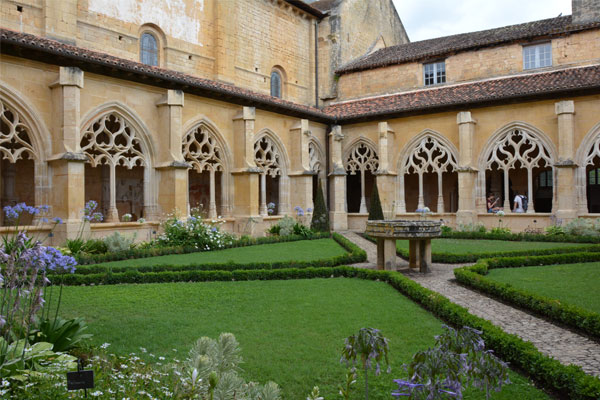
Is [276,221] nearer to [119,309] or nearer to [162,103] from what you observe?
[162,103]

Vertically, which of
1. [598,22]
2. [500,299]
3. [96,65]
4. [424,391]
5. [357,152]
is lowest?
[500,299]

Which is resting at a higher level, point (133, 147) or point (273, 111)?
point (273, 111)

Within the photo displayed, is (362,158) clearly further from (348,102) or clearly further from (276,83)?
(276,83)

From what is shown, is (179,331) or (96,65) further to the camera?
(96,65)

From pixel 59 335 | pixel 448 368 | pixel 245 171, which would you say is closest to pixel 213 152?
pixel 245 171

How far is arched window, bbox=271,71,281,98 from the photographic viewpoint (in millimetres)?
20500

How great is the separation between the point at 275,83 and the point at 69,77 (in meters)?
10.5

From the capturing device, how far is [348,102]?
841 inches

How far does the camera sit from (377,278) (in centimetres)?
813

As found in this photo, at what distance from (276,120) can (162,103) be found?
16.4 feet

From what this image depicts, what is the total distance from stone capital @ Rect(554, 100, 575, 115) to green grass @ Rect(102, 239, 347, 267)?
27.0 ft

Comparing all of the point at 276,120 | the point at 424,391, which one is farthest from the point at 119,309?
the point at 276,120

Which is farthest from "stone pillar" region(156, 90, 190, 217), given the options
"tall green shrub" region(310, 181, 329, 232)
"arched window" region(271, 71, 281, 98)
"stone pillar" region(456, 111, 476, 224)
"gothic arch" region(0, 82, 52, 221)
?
"stone pillar" region(456, 111, 476, 224)

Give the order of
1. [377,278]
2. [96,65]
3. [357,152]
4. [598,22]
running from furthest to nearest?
1. [357,152]
2. [598,22]
3. [96,65]
4. [377,278]
